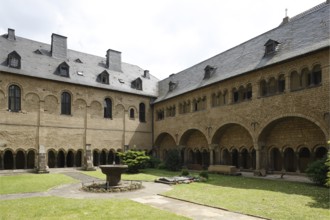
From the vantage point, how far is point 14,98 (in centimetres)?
2633

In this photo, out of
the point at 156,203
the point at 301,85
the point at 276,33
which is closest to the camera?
the point at 156,203

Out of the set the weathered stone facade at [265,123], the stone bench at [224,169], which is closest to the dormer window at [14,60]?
the weathered stone facade at [265,123]

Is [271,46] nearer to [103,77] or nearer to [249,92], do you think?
[249,92]

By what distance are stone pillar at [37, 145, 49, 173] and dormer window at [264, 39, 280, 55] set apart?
21.3m

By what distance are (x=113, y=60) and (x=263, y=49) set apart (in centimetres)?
1989

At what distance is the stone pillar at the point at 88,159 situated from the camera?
28406 mm

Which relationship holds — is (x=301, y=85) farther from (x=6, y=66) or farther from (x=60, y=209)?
(x=6, y=66)

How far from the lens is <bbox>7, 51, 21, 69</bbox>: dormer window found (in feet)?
86.6

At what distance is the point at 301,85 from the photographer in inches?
739

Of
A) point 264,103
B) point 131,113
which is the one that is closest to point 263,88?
point 264,103

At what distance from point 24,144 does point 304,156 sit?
76.9 ft

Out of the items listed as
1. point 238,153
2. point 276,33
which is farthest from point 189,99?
point 276,33

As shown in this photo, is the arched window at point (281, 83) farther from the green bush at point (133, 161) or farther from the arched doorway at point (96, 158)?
the arched doorway at point (96, 158)

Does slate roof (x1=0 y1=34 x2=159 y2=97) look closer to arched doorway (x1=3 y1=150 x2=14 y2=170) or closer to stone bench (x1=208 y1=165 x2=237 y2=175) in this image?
arched doorway (x1=3 y1=150 x2=14 y2=170)
